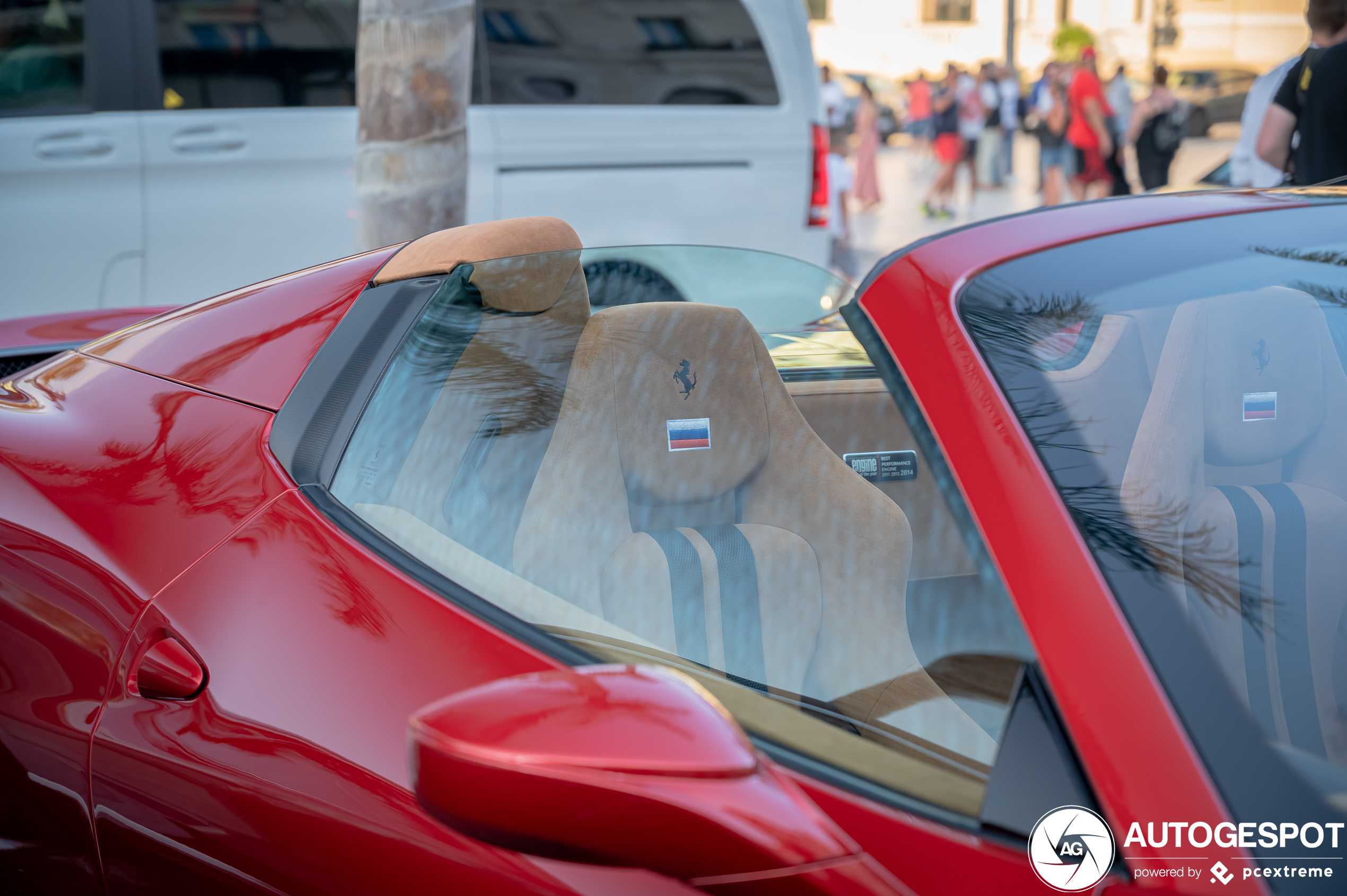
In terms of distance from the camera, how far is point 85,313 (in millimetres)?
3004

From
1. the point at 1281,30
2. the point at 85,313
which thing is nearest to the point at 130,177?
the point at 85,313

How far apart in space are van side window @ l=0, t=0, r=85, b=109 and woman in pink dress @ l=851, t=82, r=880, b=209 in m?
10.5

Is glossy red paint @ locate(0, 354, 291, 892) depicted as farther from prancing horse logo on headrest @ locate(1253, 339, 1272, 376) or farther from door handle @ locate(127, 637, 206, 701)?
prancing horse logo on headrest @ locate(1253, 339, 1272, 376)

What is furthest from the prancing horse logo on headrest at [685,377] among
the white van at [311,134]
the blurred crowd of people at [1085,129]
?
the white van at [311,134]

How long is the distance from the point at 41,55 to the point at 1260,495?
4.40 metres

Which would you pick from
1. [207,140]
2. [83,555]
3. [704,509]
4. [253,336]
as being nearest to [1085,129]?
[207,140]

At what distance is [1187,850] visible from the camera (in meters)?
0.94

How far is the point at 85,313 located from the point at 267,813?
224cm

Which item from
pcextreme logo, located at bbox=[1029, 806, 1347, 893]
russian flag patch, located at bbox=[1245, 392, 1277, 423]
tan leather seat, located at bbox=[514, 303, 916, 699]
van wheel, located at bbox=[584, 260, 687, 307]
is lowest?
pcextreme logo, located at bbox=[1029, 806, 1347, 893]

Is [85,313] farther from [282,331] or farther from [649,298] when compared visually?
[649,298]

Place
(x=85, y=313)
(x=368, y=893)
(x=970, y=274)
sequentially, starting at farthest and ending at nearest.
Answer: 1. (x=85, y=313)
2. (x=970, y=274)
3. (x=368, y=893)

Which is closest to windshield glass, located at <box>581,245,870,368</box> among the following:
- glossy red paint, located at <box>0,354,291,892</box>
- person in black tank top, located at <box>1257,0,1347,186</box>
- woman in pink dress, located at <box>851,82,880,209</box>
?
glossy red paint, located at <box>0,354,291,892</box>

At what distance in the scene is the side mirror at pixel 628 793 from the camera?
3.10 ft

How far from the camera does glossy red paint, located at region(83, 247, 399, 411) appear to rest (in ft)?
5.62
